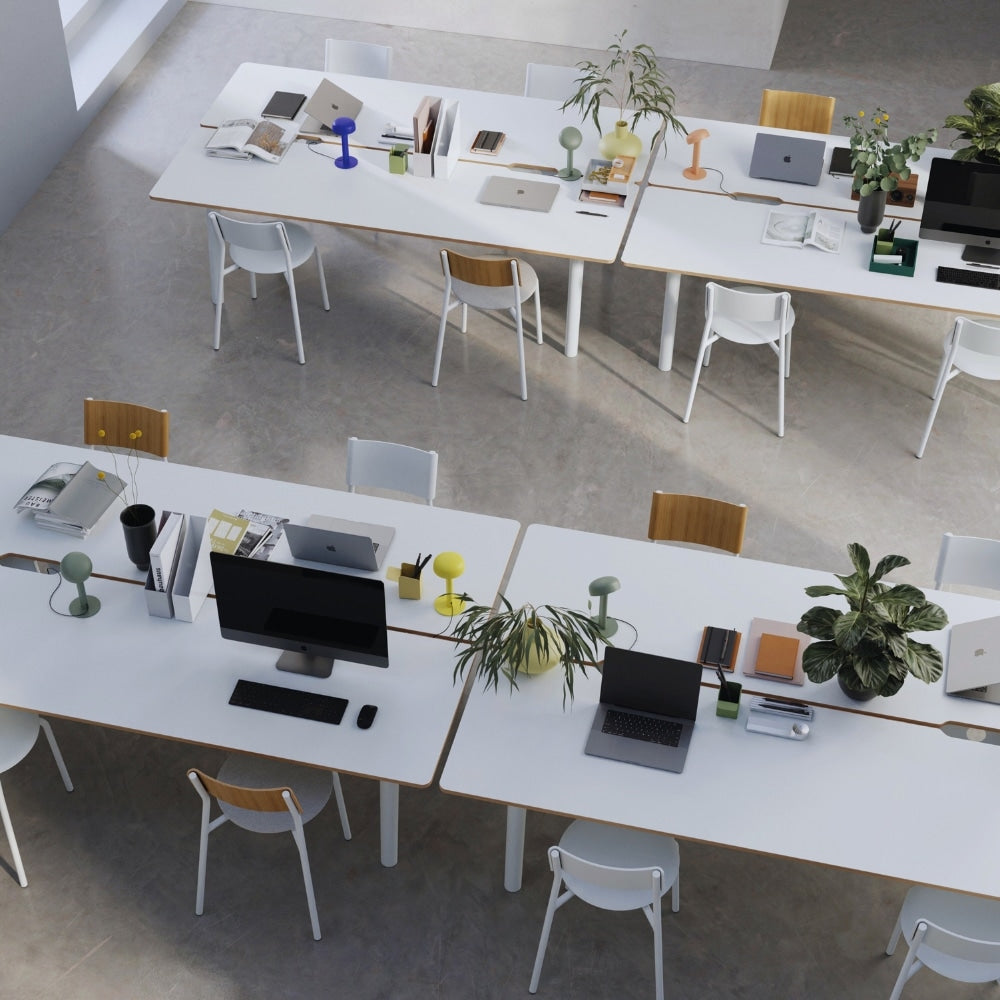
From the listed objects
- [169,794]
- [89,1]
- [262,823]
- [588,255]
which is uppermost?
[89,1]

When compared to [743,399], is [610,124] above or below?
above

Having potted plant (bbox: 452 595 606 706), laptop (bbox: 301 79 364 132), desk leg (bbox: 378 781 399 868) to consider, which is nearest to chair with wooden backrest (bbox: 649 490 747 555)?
potted plant (bbox: 452 595 606 706)

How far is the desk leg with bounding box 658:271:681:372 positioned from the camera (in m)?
6.40

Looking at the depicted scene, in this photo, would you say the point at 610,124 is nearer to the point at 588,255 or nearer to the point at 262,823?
the point at 588,255

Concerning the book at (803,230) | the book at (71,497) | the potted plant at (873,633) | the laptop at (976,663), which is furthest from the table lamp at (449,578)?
the book at (803,230)

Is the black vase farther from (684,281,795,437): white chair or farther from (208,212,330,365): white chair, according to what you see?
(684,281,795,437): white chair

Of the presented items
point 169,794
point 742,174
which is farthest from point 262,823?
point 742,174

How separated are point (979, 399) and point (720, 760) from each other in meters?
3.33

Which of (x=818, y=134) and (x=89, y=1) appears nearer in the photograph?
(x=818, y=134)

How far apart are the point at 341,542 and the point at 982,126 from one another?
13.4 feet

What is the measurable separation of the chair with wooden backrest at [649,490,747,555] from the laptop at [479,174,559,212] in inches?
83.1

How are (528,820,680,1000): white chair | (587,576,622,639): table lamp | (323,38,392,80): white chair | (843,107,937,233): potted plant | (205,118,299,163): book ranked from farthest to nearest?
(323,38,392,80): white chair, (205,118,299,163): book, (843,107,937,233): potted plant, (587,576,622,639): table lamp, (528,820,680,1000): white chair

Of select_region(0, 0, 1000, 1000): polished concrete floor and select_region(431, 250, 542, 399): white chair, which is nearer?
select_region(0, 0, 1000, 1000): polished concrete floor

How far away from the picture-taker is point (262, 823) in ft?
14.0
